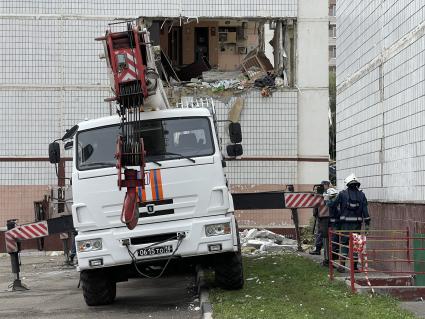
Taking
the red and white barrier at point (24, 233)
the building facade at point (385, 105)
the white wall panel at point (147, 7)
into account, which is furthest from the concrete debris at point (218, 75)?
the red and white barrier at point (24, 233)

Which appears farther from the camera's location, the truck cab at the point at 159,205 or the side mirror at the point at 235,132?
the side mirror at the point at 235,132

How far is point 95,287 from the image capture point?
1188 cm

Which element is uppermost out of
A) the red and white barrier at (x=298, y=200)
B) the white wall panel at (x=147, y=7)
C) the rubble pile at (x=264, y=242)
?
the white wall panel at (x=147, y=7)

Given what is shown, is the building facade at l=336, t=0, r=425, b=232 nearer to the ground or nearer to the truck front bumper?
the truck front bumper

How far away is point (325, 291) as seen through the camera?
1121 centimetres

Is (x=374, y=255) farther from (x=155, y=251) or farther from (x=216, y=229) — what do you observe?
(x=155, y=251)

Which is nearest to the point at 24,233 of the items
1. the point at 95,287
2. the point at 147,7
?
the point at 95,287

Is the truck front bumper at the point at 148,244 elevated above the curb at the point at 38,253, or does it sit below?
above

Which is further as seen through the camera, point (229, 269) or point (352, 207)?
point (352, 207)

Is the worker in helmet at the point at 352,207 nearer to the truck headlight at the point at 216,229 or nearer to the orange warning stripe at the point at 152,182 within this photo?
the truck headlight at the point at 216,229

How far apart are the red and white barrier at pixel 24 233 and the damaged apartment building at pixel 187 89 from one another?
794cm

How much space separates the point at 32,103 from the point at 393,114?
1170 centimetres

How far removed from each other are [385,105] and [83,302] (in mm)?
6698

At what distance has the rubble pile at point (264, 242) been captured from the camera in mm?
19516
